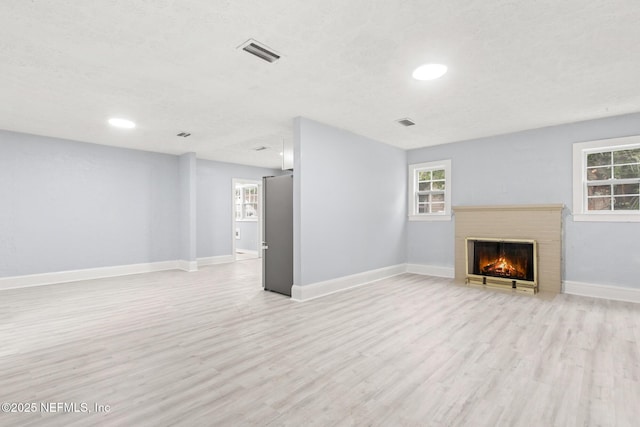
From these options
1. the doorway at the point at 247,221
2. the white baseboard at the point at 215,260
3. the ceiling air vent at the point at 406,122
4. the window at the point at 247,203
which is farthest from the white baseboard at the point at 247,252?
the ceiling air vent at the point at 406,122

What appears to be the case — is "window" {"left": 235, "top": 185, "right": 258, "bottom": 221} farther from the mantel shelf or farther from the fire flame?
the fire flame

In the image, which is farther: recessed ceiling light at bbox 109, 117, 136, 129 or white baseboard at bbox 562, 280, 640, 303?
recessed ceiling light at bbox 109, 117, 136, 129

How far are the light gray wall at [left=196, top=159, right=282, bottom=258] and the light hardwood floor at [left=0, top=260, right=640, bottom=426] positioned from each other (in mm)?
3548

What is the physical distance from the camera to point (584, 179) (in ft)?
16.3

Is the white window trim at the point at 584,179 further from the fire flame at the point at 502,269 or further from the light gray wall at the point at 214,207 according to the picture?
the light gray wall at the point at 214,207

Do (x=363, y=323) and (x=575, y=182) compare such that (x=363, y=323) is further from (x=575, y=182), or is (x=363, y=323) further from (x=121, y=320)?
(x=575, y=182)

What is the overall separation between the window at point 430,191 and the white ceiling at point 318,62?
5.17 feet

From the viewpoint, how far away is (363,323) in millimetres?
3566

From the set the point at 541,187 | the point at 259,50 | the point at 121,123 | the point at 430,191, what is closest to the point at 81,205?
the point at 121,123

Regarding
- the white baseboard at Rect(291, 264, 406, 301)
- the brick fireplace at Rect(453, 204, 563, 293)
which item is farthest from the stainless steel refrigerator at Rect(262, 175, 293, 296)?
the brick fireplace at Rect(453, 204, 563, 293)

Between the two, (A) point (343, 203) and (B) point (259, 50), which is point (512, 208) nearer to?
(A) point (343, 203)

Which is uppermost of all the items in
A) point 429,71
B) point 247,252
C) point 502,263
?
point 429,71

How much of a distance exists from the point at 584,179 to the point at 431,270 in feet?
9.87

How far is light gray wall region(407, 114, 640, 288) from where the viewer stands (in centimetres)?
464
